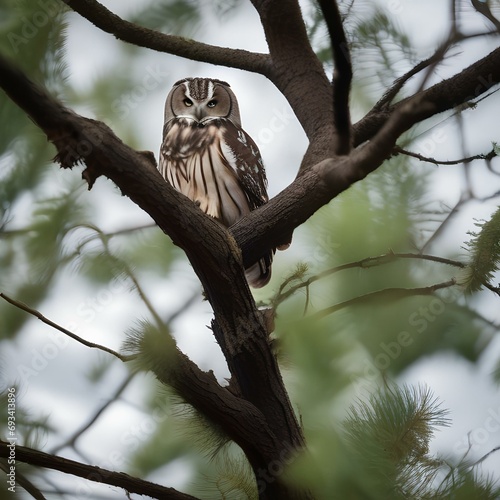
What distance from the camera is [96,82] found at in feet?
5.30

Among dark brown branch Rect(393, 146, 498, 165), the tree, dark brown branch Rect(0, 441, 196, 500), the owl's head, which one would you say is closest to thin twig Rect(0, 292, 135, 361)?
the tree

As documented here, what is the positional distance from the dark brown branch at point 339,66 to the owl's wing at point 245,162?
5.47 feet

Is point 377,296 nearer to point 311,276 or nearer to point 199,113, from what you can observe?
point 311,276

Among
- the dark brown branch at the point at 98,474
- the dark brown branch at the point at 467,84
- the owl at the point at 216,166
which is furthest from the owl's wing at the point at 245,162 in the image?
the dark brown branch at the point at 98,474

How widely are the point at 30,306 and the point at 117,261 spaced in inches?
7.8

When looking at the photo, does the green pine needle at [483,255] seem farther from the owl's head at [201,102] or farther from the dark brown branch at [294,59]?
the owl's head at [201,102]

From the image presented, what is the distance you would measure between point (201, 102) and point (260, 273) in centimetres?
95

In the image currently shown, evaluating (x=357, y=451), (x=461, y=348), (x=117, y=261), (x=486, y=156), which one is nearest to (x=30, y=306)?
(x=117, y=261)

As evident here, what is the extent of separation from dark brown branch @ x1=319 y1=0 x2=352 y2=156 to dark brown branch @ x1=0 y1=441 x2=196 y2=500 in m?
0.82

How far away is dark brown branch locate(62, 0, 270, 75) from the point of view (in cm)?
239

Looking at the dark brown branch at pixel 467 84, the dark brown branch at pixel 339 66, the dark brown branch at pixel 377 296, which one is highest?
the dark brown branch at pixel 467 84

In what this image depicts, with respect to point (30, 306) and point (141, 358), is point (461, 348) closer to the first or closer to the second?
point (141, 358)

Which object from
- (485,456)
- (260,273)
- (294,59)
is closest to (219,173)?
(260,273)

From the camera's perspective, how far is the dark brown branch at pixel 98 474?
1.38 meters
